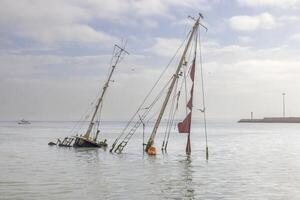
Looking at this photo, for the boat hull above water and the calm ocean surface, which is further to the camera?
the boat hull above water

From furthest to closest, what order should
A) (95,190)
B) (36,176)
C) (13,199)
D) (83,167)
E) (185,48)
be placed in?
(185,48) < (83,167) < (36,176) < (95,190) < (13,199)

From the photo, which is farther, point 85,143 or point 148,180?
point 85,143

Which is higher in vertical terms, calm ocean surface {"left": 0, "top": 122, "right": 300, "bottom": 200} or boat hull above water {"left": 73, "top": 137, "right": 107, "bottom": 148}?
boat hull above water {"left": 73, "top": 137, "right": 107, "bottom": 148}

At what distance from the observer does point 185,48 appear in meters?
57.0

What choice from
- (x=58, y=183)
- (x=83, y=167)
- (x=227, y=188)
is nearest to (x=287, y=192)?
(x=227, y=188)

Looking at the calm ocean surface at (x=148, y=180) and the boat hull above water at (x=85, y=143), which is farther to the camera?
the boat hull above water at (x=85, y=143)

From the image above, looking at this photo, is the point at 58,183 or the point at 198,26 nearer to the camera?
the point at 58,183

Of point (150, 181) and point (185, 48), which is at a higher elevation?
point (185, 48)

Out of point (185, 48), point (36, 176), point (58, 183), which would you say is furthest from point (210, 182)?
point (185, 48)

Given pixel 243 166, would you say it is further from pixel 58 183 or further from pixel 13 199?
pixel 13 199

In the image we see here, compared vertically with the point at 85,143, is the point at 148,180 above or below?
below

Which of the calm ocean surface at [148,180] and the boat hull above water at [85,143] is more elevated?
the boat hull above water at [85,143]

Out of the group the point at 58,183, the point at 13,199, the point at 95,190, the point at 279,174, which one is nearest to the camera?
the point at 13,199

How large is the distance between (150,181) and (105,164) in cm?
1586
